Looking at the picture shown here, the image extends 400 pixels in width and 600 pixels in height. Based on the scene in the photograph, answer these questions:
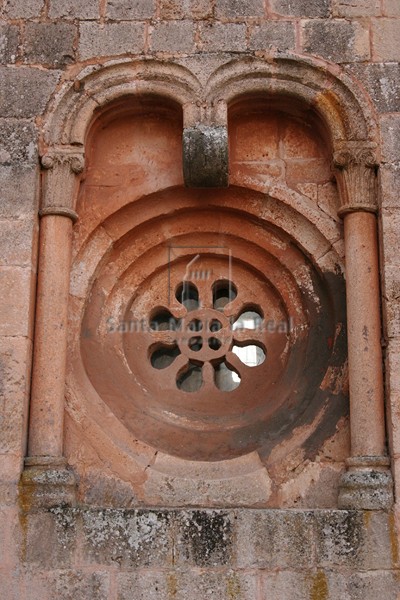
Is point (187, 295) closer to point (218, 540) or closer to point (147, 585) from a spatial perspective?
point (218, 540)

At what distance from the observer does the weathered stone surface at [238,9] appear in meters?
5.54

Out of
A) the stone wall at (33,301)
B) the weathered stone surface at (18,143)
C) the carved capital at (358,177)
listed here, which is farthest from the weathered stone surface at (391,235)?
the weathered stone surface at (18,143)

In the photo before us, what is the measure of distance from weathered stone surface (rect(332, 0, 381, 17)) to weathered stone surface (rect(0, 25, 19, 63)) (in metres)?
1.99

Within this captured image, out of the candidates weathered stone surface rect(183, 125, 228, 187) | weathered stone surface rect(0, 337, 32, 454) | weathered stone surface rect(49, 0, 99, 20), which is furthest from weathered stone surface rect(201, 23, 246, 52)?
weathered stone surface rect(0, 337, 32, 454)

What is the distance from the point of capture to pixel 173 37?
5.48 metres

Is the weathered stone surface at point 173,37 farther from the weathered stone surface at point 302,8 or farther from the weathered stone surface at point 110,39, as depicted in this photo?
the weathered stone surface at point 302,8

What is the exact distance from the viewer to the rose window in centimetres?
556

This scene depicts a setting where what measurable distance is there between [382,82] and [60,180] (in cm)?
203

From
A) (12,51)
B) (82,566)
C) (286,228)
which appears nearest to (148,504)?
(82,566)

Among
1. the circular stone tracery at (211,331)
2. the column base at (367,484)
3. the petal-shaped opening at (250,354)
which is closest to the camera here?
the column base at (367,484)

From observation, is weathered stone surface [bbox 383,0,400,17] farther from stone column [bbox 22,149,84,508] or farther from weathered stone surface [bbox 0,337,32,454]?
weathered stone surface [bbox 0,337,32,454]

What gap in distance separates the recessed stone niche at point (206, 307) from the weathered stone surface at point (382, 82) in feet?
1.25

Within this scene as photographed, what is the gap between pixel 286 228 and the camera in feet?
18.0

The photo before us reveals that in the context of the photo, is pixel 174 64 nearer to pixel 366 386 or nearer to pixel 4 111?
pixel 4 111
